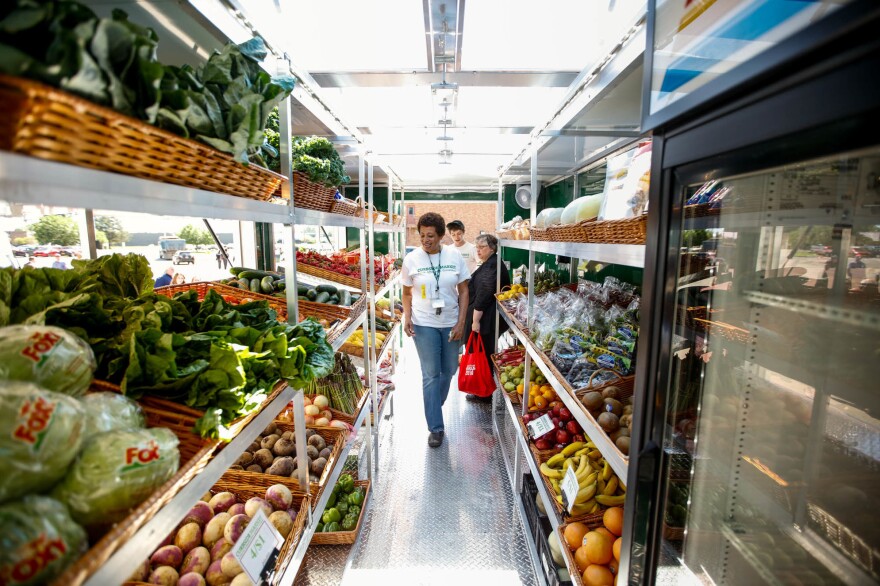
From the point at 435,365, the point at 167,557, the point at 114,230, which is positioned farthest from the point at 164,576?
the point at 114,230

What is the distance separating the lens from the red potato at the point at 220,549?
1.51 meters

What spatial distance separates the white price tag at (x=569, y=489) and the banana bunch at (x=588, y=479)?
0.13 ft

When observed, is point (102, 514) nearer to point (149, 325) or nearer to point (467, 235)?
point (149, 325)

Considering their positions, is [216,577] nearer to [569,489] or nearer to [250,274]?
Answer: [569,489]

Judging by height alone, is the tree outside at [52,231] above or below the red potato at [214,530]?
above

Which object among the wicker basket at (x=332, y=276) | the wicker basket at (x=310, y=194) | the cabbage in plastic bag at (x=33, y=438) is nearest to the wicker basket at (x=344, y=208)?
the wicker basket at (x=310, y=194)

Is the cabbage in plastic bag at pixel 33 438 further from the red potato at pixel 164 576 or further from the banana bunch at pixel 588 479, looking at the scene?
the banana bunch at pixel 588 479

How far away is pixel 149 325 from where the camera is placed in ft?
4.11

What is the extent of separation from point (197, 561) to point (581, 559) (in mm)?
1462

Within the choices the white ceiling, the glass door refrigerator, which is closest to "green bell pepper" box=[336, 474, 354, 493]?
the glass door refrigerator

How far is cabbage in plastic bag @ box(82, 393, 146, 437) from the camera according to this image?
2.66 ft

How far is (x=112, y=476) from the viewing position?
2.45 feet

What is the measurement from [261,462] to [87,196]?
69.8 inches

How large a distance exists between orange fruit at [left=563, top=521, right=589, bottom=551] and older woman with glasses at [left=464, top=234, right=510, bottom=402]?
2.69m
